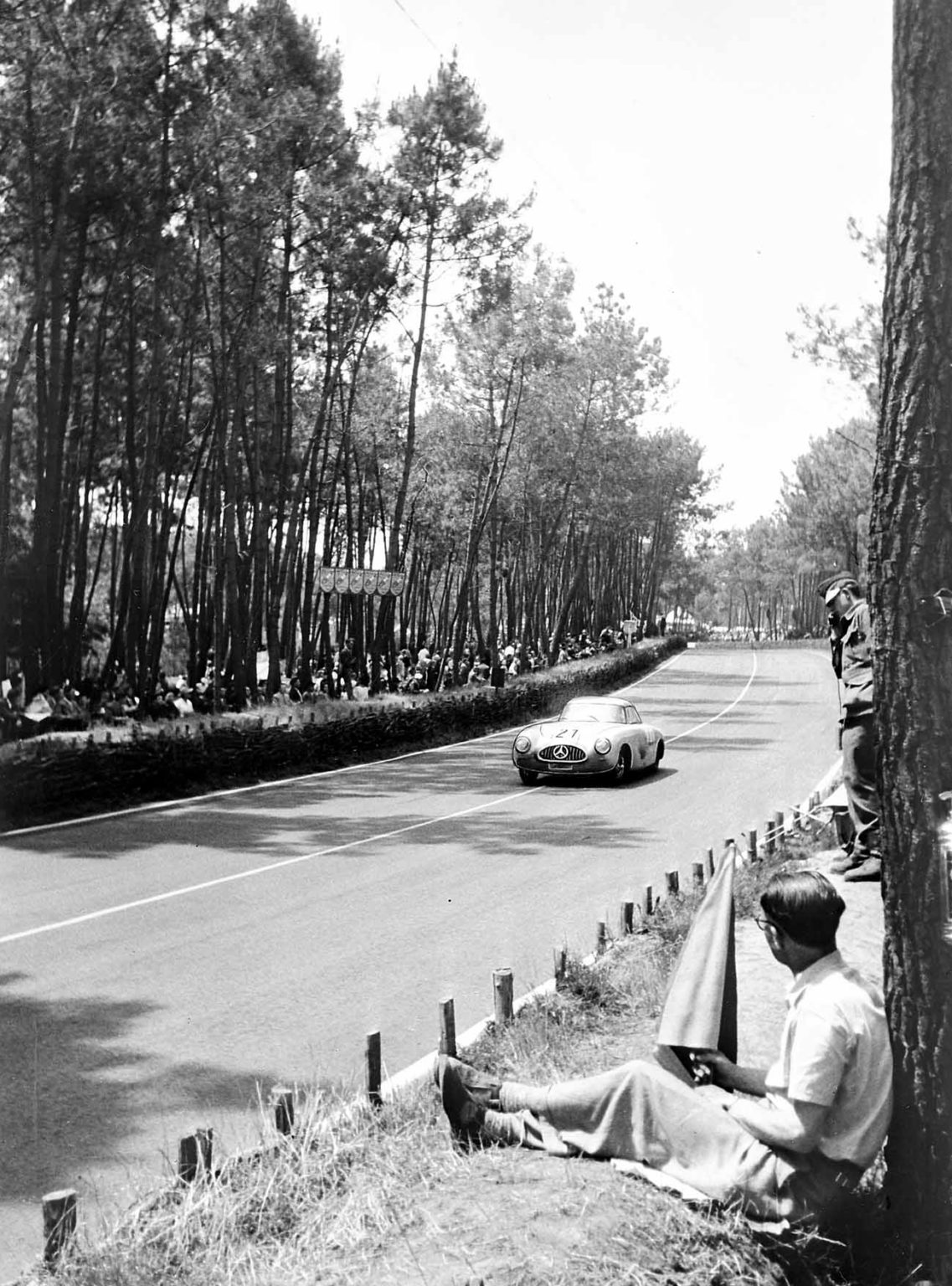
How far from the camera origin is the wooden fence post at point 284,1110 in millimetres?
4246

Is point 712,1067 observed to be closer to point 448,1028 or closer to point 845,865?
Answer: point 448,1028

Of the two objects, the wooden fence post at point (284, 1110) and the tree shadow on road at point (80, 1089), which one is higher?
the wooden fence post at point (284, 1110)

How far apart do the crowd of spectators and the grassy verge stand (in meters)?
12.4

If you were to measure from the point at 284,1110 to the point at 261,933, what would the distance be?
15.3 feet

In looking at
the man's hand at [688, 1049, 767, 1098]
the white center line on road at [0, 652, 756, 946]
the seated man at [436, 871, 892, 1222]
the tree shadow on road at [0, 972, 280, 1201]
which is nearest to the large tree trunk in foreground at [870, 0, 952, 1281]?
the seated man at [436, 871, 892, 1222]

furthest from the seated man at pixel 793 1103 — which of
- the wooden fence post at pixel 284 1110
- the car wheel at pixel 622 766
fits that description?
the car wheel at pixel 622 766

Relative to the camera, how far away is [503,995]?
221 inches

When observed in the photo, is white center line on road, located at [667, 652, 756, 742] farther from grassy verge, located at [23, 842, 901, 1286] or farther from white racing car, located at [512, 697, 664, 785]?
grassy verge, located at [23, 842, 901, 1286]

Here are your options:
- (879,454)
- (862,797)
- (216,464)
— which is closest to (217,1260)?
(879,454)

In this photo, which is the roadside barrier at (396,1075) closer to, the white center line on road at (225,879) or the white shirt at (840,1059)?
the white shirt at (840,1059)

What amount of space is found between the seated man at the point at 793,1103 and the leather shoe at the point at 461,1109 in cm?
52

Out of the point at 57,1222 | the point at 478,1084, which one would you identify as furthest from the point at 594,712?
the point at 57,1222

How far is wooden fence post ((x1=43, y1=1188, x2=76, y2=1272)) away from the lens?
3.39 m

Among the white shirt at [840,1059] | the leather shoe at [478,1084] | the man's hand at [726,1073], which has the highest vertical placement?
the white shirt at [840,1059]
